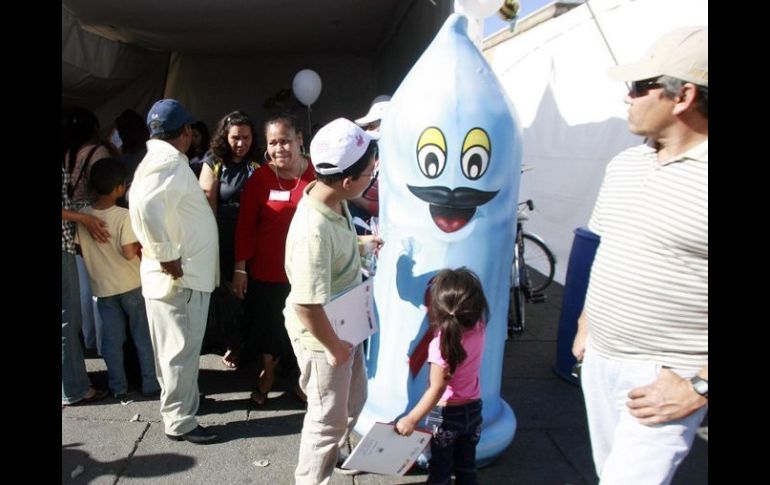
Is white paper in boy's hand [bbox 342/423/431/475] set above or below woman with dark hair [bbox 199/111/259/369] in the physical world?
below

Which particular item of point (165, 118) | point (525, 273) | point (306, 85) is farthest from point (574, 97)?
point (165, 118)

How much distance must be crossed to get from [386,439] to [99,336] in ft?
7.51

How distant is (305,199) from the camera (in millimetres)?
1963

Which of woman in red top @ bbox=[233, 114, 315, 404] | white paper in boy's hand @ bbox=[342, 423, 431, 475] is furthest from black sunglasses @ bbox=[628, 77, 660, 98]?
woman in red top @ bbox=[233, 114, 315, 404]

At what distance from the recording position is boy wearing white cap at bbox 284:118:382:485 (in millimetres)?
1852

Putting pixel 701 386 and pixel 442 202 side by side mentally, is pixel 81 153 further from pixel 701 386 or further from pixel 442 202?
pixel 701 386

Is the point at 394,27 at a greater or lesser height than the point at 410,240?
greater

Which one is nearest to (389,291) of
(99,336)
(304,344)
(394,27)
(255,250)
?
(304,344)

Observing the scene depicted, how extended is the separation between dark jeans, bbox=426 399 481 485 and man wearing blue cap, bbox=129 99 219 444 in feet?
4.20

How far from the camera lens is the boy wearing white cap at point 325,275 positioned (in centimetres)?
185

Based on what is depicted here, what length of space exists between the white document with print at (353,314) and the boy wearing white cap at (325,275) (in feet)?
0.13

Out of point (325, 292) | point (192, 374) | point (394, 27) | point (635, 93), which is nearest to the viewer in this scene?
point (635, 93)

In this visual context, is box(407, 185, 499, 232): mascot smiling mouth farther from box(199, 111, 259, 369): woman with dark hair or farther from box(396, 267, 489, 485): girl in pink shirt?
box(199, 111, 259, 369): woman with dark hair
